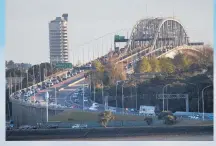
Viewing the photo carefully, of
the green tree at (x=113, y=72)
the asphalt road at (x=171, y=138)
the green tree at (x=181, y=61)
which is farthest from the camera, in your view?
the green tree at (x=113, y=72)

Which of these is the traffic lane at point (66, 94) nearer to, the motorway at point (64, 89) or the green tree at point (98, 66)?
the motorway at point (64, 89)

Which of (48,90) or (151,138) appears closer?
(151,138)

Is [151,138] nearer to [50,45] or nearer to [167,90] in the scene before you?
[167,90]

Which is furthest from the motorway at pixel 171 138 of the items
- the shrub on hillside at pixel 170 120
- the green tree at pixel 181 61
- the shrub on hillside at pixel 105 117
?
the green tree at pixel 181 61

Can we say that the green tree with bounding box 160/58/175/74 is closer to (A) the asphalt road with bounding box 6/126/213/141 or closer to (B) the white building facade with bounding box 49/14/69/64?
(A) the asphalt road with bounding box 6/126/213/141

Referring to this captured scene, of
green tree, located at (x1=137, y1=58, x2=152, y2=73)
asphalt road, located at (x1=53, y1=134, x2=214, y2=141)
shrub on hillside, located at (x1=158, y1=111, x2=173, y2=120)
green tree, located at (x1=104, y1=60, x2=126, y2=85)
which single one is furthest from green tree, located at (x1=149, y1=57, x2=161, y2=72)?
asphalt road, located at (x1=53, y1=134, x2=214, y2=141)

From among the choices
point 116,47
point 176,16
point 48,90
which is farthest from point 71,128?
point 176,16

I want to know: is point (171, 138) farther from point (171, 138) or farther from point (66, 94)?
point (66, 94)
